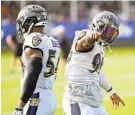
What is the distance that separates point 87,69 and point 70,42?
801 inches

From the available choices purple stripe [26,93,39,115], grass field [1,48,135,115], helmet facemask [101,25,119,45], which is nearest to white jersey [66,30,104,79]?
helmet facemask [101,25,119,45]

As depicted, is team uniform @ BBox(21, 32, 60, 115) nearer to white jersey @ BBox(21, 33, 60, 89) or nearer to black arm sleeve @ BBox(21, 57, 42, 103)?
white jersey @ BBox(21, 33, 60, 89)

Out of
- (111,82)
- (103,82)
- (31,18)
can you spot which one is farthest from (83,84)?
(111,82)

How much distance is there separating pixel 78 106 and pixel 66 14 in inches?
915

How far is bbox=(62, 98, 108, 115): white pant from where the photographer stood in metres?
6.11

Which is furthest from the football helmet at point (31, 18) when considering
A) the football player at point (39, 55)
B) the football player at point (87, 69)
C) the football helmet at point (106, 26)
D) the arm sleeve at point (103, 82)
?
the arm sleeve at point (103, 82)

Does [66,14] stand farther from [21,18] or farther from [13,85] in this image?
[21,18]

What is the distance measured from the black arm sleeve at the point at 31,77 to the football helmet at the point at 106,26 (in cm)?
90

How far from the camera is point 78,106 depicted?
6.16 m

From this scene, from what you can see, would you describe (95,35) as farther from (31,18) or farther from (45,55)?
(31,18)

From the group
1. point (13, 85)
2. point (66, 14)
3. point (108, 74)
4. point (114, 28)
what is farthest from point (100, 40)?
point (66, 14)

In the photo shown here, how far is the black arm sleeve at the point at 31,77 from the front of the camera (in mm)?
5340

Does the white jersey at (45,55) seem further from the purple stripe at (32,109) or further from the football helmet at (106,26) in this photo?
the football helmet at (106,26)

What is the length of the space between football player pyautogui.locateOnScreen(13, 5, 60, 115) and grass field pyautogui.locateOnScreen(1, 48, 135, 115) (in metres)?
4.36
